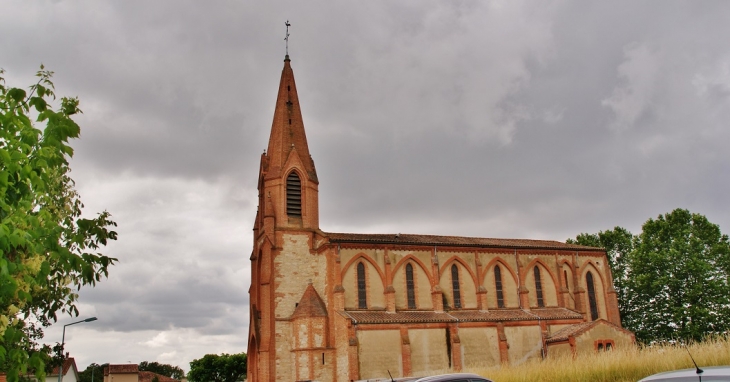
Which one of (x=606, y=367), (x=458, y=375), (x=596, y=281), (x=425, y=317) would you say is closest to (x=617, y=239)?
(x=596, y=281)

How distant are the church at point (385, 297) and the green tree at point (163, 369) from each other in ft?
306

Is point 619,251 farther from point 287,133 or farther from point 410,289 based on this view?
point 287,133

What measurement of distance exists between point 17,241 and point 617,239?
5684 cm

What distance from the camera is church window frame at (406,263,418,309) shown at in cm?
4028

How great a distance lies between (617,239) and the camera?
54938mm

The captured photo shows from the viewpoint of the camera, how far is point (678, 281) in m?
45.4

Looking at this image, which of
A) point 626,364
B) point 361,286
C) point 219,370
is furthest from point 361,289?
point 219,370

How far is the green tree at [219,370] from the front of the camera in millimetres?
68812

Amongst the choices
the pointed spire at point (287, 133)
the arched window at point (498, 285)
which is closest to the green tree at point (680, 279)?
the arched window at point (498, 285)

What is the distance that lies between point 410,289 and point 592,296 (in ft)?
54.9

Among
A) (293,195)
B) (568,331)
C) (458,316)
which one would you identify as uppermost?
(293,195)

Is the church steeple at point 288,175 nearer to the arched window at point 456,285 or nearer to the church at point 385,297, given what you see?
the church at point 385,297

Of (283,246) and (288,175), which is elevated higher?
(288,175)

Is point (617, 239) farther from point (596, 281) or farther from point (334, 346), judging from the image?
point (334, 346)
